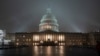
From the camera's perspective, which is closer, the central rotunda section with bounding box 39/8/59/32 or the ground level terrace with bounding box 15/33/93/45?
the ground level terrace with bounding box 15/33/93/45

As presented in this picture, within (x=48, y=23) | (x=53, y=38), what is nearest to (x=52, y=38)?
(x=53, y=38)

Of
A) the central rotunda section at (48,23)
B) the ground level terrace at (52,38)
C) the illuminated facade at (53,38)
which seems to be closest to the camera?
the illuminated facade at (53,38)

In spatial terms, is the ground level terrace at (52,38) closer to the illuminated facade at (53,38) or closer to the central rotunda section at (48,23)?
the illuminated facade at (53,38)

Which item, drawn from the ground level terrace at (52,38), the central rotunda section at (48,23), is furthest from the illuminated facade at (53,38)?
the central rotunda section at (48,23)

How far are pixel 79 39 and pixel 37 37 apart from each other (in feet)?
86.8

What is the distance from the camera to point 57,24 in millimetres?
191500

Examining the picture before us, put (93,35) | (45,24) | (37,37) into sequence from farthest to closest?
(45,24)
(37,37)
(93,35)

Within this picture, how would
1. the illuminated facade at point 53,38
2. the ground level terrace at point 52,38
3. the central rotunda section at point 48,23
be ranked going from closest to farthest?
the illuminated facade at point 53,38, the ground level terrace at point 52,38, the central rotunda section at point 48,23

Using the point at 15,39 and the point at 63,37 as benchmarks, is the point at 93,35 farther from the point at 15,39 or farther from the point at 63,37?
the point at 15,39

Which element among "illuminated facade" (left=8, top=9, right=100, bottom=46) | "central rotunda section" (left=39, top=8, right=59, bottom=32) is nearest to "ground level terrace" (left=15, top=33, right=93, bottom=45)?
"illuminated facade" (left=8, top=9, right=100, bottom=46)

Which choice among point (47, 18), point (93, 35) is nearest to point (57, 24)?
point (47, 18)

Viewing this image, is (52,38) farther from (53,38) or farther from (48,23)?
(48,23)

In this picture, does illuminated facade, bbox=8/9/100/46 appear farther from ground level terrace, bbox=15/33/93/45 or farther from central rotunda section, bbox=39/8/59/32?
central rotunda section, bbox=39/8/59/32

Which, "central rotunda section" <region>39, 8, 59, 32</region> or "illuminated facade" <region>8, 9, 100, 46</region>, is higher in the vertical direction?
"central rotunda section" <region>39, 8, 59, 32</region>
